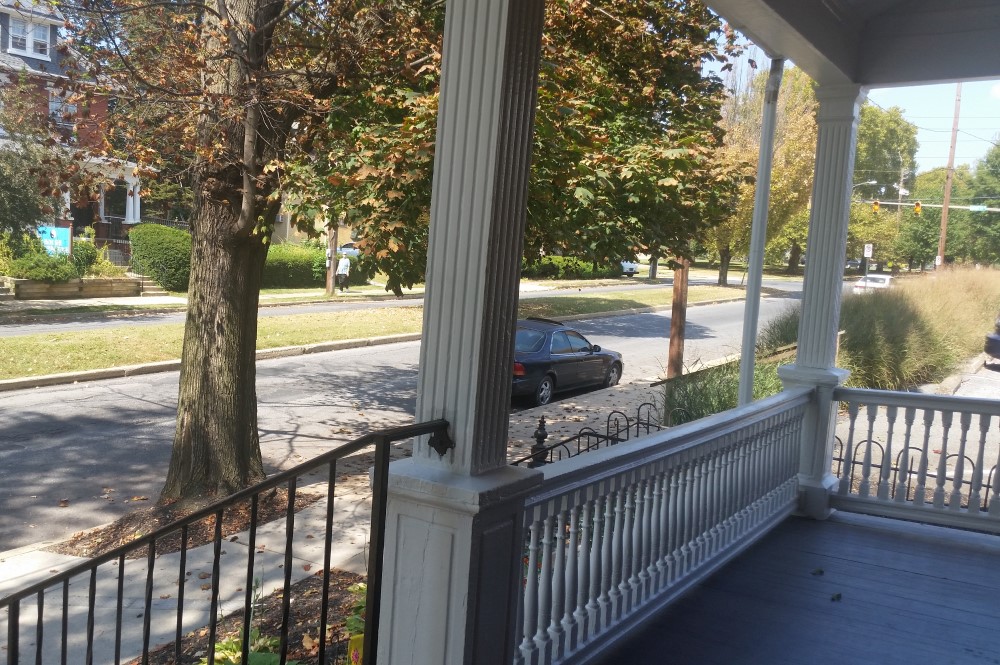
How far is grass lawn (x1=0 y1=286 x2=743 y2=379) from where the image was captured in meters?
14.6

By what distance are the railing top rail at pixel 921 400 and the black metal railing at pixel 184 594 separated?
378cm

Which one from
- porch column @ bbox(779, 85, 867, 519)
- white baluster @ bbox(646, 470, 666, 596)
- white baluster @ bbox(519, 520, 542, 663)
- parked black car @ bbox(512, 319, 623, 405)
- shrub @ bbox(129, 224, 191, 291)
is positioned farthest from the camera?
shrub @ bbox(129, 224, 191, 291)

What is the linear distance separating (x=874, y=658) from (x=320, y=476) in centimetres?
685

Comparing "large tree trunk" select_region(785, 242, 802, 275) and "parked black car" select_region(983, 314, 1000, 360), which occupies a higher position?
"large tree trunk" select_region(785, 242, 802, 275)

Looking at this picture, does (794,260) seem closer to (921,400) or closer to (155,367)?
(155,367)

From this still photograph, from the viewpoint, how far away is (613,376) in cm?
1639

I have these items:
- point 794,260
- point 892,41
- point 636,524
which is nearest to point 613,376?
point 892,41

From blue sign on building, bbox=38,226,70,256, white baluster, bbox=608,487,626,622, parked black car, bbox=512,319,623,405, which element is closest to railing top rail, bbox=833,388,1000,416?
white baluster, bbox=608,487,626,622

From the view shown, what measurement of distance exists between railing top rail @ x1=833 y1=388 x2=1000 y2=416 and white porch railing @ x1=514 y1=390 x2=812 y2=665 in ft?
2.53

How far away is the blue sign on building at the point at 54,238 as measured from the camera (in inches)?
1052

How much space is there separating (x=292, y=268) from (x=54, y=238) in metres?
8.03

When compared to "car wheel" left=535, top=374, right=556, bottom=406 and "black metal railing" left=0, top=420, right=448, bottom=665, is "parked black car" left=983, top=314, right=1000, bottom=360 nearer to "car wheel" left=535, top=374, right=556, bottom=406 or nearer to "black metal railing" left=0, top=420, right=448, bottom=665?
"car wheel" left=535, top=374, right=556, bottom=406

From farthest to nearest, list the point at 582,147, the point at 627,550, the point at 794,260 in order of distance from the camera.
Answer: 1. the point at 794,260
2. the point at 582,147
3. the point at 627,550

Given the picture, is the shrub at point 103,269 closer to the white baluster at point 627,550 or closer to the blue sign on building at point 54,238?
the blue sign on building at point 54,238
